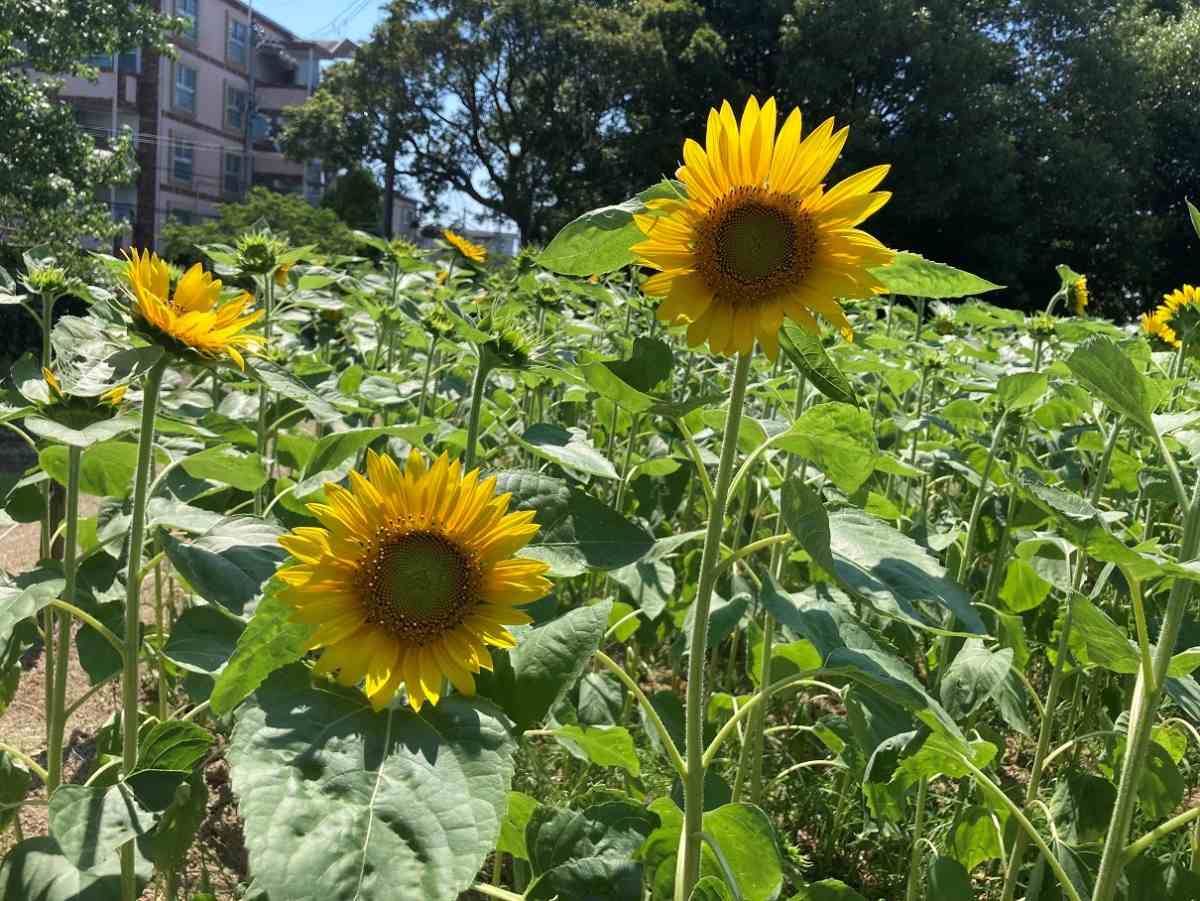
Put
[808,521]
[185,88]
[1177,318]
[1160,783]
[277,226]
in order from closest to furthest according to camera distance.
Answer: [808,521] → [1160,783] → [1177,318] → [277,226] → [185,88]

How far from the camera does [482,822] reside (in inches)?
31.1

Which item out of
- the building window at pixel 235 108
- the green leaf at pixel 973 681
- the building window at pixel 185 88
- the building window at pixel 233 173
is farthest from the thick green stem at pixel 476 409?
the building window at pixel 235 108

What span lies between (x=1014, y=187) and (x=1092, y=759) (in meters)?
19.1

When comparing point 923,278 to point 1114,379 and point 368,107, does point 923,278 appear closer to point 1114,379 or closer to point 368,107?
point 1114,379

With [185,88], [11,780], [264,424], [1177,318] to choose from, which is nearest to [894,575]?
[11,780]

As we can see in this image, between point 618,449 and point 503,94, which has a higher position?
point 503,94

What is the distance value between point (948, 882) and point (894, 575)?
0.59m

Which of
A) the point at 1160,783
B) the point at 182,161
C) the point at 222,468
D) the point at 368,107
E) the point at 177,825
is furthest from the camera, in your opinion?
the point at 182,161

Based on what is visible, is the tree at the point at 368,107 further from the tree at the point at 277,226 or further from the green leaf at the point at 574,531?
the green leaf at the point at 574,531

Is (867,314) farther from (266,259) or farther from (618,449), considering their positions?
(266,259)

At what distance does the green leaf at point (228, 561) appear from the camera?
1007mm

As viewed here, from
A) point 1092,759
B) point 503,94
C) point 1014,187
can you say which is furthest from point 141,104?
point 1092,759

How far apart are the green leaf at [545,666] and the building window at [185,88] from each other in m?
34.1

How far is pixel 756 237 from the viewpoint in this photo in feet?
3.24
